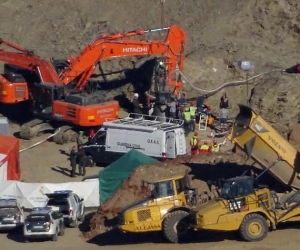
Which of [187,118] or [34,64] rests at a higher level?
[34,64]

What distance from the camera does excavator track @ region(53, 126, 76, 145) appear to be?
44.3 meters

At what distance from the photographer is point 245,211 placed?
1182 inches

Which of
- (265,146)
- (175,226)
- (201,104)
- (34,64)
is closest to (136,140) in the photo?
(201,104)

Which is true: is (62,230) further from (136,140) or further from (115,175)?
(136,140)

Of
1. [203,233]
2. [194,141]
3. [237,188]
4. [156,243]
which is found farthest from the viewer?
[194,141]

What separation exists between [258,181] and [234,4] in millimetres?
22355

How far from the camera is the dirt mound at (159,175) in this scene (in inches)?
1328

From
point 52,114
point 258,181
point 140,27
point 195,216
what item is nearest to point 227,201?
point 195,216

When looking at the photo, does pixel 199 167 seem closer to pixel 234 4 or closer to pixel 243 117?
pixel 243 117

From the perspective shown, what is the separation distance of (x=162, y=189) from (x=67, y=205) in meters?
4.49

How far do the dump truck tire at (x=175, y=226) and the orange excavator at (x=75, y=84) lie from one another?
13.7 m

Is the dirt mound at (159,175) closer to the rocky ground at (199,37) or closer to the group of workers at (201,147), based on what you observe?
the group of workers at (201,147)

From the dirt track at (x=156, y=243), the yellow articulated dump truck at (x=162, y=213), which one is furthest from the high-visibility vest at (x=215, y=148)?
the yellow articulated dump truck at (x=162, y=213)

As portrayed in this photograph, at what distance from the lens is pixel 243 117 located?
32656 millimetres
